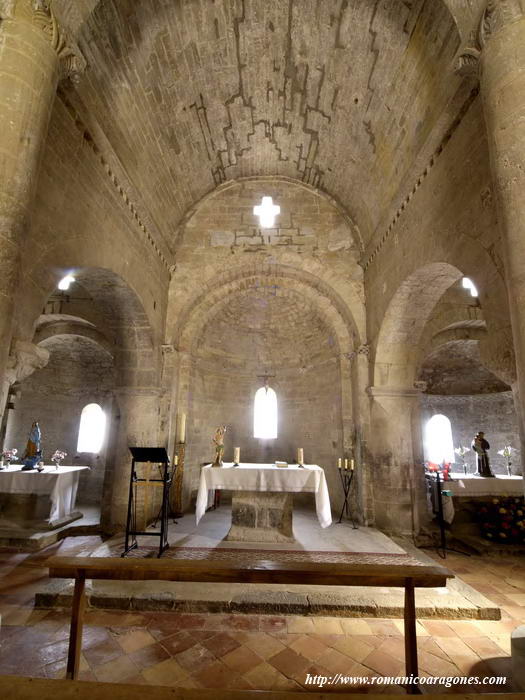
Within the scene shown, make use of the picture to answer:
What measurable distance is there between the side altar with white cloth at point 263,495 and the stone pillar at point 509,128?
3.80m

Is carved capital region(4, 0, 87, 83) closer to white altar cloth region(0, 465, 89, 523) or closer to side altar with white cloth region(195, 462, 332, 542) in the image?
side altar with white cloth region(195, 462, 332, 542)

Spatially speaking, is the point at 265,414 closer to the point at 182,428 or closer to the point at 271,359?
the point at 271,359

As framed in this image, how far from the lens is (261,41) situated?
6.35 m

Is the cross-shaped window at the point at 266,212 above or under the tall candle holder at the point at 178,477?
above

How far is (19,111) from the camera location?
9.86 feet

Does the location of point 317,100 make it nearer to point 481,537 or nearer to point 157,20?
point 157,20

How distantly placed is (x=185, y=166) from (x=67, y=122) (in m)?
3.82

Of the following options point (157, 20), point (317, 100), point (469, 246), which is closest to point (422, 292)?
point (469, 246)

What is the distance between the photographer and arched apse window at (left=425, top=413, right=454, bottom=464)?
1246 cm

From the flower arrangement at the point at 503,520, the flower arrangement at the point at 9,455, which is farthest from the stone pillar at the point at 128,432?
the flower arrangement at the point at 503,520

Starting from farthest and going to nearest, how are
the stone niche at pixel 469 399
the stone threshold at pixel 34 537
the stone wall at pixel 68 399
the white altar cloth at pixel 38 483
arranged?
the stone niche at pixel 469 399 < the stone wall at pixel 68 399 < the white altar cloth at pixel 38 483 < the stone threshold at pixel 34 537

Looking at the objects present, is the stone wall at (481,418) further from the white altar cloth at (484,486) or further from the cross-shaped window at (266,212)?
the cross-shaped window at (266,212)

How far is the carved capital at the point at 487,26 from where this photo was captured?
9.91 ft

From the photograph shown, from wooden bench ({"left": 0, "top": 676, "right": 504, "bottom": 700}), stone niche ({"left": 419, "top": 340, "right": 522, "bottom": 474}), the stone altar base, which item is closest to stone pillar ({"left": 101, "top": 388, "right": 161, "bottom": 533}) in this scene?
the stone altar base
